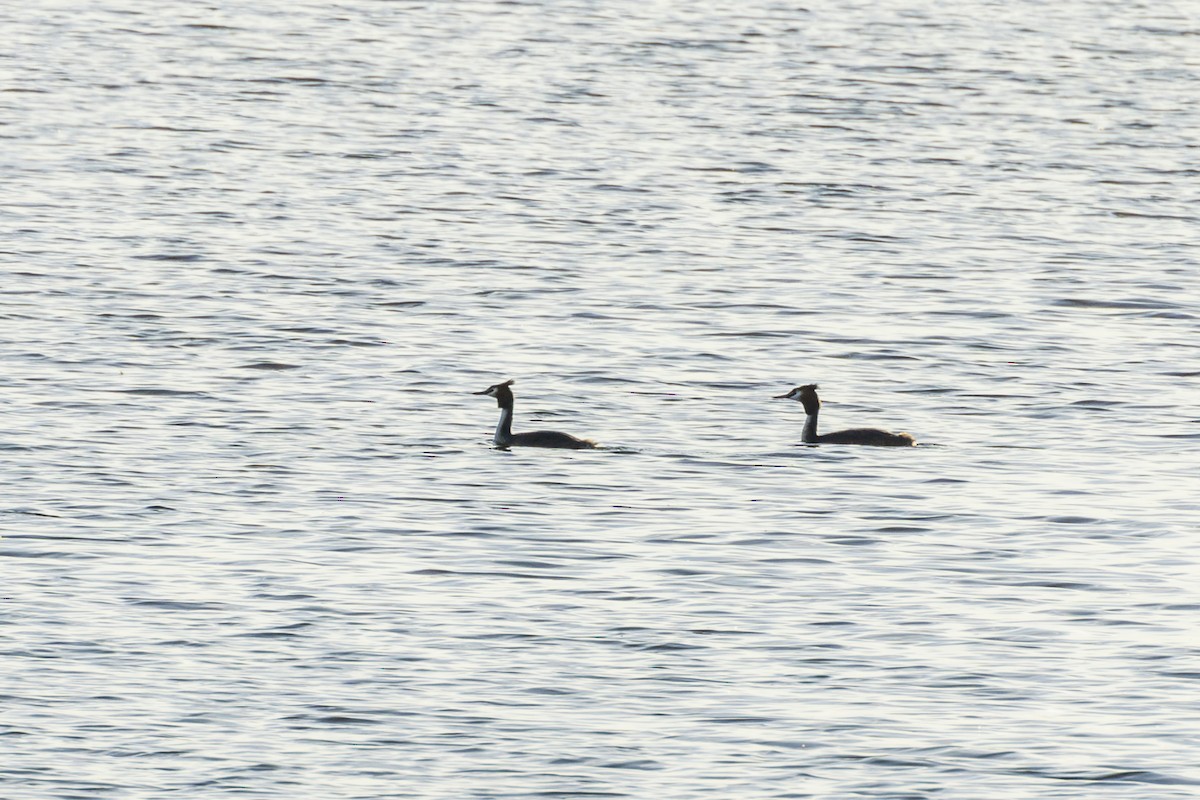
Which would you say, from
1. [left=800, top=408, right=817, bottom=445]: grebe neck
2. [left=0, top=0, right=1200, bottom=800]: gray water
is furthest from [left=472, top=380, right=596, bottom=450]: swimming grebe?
[left=800, top=408, right=817, bottom=445]: grebe neck

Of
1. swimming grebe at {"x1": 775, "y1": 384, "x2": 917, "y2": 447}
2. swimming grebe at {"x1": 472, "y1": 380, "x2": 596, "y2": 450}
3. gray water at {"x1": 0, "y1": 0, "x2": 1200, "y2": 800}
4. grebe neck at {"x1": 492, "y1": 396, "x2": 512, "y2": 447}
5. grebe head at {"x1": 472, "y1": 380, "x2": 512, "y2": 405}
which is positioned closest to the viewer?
gray water at {"x1": 0, "y1": 0, "x2": 1200, "y2": 800}

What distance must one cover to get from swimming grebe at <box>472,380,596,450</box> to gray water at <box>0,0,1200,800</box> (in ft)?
0.53

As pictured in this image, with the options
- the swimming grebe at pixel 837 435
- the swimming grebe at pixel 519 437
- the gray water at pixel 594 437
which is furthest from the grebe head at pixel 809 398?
the swimming grebe at pixel 519 437

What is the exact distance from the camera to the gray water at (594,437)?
16734 mm

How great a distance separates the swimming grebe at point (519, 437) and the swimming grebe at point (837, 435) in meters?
2.25

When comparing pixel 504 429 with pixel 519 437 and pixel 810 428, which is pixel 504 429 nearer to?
pixel 519 437

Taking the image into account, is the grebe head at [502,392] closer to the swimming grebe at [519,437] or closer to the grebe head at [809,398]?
the swimming grebe at [519,437]

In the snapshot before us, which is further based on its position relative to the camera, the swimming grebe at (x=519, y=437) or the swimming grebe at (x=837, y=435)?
the swimming grebe at (x=837, y=435)

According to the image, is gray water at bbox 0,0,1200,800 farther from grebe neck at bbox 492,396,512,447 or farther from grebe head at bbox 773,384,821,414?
grebe head at bbox 773,384,821,414

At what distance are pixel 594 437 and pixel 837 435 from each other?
2437 mm

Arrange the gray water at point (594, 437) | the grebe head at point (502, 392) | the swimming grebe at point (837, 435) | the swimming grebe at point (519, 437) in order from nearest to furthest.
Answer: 1. the gray water at point (594, 437)
2. the swimming grebe at point (519, 437)
3. the swimming grebe at point (837, 435)
4. the grebe head at point (502, 392)

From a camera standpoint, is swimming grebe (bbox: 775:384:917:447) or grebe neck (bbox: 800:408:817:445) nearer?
swimming grebe (bbox: 775:384:917:447)

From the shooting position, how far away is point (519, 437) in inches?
1009

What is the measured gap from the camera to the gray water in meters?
16.7
